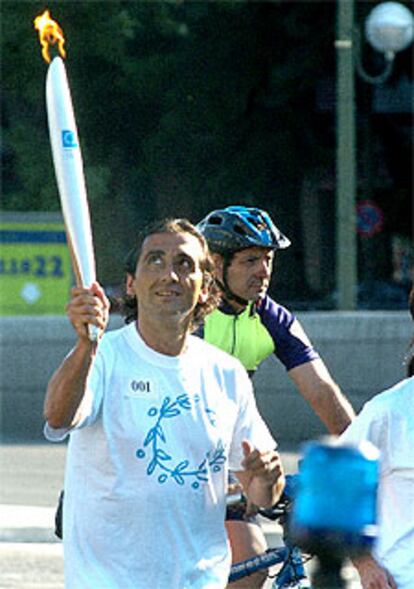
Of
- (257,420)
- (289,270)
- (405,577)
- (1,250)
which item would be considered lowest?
(289,270)

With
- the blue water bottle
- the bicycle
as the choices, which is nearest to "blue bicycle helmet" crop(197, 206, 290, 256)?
the bicycle

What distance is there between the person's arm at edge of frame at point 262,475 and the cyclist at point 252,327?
5.62ft

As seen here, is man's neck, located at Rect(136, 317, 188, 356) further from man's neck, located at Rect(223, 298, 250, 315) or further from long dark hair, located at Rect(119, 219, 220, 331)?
man's neck, located at Rect(223, 298, 250, 315)

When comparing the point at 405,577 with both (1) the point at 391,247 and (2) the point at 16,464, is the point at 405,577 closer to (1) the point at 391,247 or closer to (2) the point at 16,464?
(2) the point at 16,464

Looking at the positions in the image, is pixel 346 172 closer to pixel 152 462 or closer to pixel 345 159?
pixel 345 159

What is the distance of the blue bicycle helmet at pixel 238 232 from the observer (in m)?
5.72

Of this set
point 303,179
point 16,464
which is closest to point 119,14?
point 303,179

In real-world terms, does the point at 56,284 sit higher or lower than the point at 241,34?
lower

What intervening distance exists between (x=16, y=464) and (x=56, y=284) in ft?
29.0

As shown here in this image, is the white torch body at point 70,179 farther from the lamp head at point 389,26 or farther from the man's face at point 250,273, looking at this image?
the lamp head at point 389,26

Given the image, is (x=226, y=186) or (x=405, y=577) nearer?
(x=405, y=577)

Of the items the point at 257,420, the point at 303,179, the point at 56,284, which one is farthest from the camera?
the point at 303,179

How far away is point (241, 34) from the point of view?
32094 millimetres

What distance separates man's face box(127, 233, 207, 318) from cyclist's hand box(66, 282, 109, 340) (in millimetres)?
481
